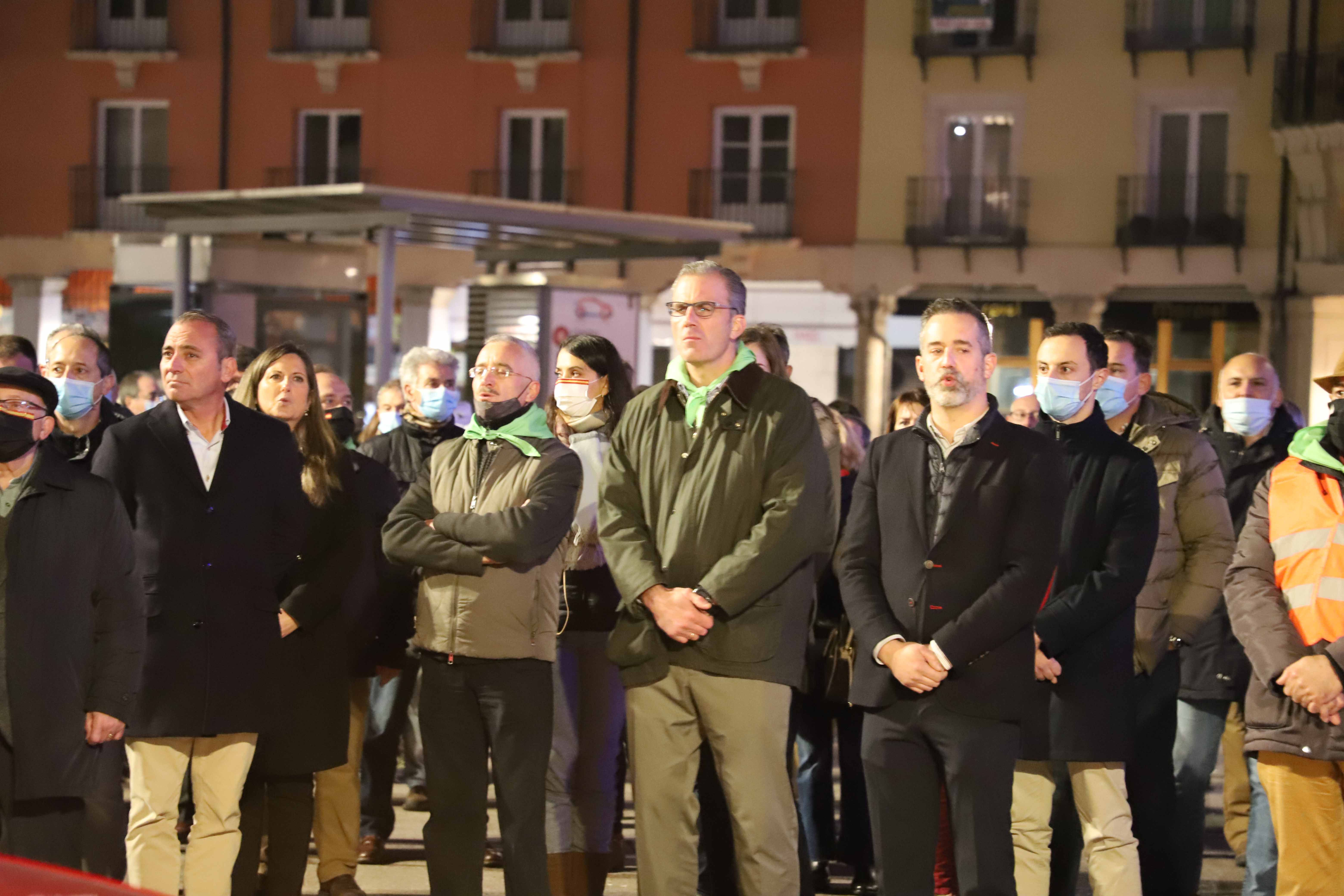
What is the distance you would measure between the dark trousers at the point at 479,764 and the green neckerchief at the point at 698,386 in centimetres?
113

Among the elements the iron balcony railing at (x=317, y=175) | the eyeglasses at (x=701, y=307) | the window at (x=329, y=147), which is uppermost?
the window at (x=329, y=147)

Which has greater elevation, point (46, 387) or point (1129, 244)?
point (1129, 244)

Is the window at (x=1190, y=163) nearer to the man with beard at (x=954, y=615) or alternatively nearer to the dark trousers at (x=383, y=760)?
the dark trousers at (x=383, y=760)

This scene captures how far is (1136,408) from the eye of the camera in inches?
246

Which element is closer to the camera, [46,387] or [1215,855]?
[46,387]

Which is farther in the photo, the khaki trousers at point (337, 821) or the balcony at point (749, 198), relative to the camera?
the balcony at point (749, 198)

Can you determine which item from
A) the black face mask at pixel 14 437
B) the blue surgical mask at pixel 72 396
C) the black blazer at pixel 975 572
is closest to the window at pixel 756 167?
the blue surgical mask at pixel 72 396

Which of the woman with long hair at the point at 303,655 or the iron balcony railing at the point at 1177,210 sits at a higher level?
the iron balcony railing at the point at 1177,210

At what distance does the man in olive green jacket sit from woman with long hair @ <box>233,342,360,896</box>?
4.66ft

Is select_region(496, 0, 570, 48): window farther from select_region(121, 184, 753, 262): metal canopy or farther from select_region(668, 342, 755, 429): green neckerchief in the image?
select_region(668, 342, 755, 429): green neckerchief

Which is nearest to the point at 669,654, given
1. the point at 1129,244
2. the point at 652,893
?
the point at 652,893

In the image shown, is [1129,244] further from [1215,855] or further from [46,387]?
[46,387]

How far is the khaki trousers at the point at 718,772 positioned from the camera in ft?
16.1

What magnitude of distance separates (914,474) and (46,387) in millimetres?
2673
